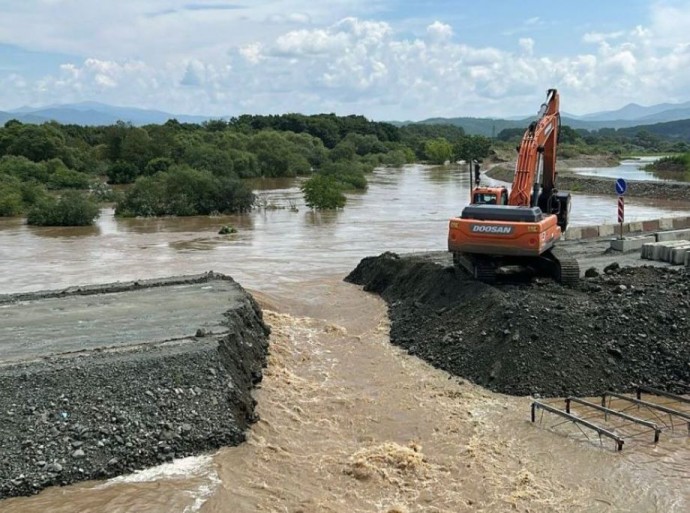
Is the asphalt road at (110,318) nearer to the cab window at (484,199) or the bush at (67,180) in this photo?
the cab window at (484,199)

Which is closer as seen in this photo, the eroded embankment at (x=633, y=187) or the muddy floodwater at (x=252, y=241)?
the muddy floodwater at (x=252, y=241)

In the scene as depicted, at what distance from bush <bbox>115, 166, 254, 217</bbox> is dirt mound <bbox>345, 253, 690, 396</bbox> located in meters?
30.2

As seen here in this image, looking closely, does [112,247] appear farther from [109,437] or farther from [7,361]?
[109,437]

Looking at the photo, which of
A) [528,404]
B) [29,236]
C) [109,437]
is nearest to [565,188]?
[29,236]

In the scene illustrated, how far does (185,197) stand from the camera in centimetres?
4462

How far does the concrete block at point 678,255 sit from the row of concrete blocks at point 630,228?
25.1ft

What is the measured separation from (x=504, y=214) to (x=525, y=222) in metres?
0.51

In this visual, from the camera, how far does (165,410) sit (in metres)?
10.3

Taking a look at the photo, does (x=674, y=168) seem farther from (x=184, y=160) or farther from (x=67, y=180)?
(x=67, y=180)

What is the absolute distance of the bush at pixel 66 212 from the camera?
131 feet

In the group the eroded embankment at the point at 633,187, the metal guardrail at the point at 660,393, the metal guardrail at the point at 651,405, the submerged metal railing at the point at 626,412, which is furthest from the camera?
the eroded embankment at the point at 633,187

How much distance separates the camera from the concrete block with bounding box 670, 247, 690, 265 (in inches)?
747

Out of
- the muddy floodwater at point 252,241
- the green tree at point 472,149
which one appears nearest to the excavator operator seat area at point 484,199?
the muddy floodwater at point 252,241

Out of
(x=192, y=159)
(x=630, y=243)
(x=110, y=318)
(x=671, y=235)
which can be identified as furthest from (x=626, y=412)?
(x=192, y=159)
